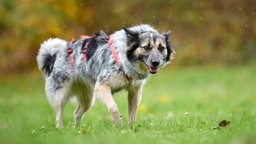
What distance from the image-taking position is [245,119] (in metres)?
7.62

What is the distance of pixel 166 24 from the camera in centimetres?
2583

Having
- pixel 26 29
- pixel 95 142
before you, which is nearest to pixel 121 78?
pixel 95 142

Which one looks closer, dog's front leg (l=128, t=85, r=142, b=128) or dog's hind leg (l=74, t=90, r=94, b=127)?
dog's front leg (l=128, t=85, r=142, b=128)

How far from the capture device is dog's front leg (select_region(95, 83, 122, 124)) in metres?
7.90

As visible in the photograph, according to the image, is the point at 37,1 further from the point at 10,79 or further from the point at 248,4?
the point at 248,4

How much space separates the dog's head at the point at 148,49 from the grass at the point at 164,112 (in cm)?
92

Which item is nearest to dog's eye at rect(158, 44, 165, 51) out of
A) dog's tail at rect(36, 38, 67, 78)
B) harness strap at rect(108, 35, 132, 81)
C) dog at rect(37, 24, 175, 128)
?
dog at rect(37, 24, 175, 128)

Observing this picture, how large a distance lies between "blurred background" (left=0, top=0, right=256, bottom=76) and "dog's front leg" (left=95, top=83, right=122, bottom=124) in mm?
13566

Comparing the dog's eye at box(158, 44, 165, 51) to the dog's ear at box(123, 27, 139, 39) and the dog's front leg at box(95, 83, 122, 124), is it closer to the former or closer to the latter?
the dog's ear at box(123, 27, 139, 39)

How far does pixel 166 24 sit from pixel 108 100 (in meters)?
18.1

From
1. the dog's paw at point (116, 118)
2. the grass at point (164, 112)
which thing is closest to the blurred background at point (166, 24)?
the grass at point (164, 112)

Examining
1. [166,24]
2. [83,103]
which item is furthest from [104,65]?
[166,24]

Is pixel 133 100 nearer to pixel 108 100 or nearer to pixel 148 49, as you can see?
pixel 108 100

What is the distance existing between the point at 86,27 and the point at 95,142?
1921 cm
